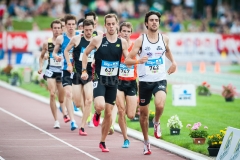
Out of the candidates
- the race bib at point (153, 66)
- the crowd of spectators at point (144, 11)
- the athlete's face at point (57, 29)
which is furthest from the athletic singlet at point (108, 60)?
the crowd of spectators at point (144, 11)

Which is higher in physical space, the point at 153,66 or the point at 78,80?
the point at 153,66

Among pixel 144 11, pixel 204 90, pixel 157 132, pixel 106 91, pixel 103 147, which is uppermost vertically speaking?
pixel 144 11

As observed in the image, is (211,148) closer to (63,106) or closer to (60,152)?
(60,152)

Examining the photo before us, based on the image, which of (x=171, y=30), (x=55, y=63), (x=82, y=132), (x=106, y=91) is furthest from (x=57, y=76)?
(x=171, y=30)

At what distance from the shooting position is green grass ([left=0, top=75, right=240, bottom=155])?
1395cm

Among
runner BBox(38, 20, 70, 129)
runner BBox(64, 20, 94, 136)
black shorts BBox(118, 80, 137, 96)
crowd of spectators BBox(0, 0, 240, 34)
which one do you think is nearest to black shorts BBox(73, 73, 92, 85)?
runner BBox(64, 20, 94, 136)

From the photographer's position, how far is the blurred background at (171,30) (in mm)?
32938

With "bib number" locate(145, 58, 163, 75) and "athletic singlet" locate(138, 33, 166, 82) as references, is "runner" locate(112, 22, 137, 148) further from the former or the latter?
"bib number" locate(145, 58, 163, 75)

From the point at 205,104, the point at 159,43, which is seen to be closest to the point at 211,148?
the point at 159,43

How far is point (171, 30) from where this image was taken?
135 ft

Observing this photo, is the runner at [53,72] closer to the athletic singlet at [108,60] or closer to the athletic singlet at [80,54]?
the athletic singlet at [80,54]

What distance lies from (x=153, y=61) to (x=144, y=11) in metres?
31.1

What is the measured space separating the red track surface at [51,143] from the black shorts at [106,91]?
962 mm

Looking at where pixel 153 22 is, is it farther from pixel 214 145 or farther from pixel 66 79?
pixel 66 79
